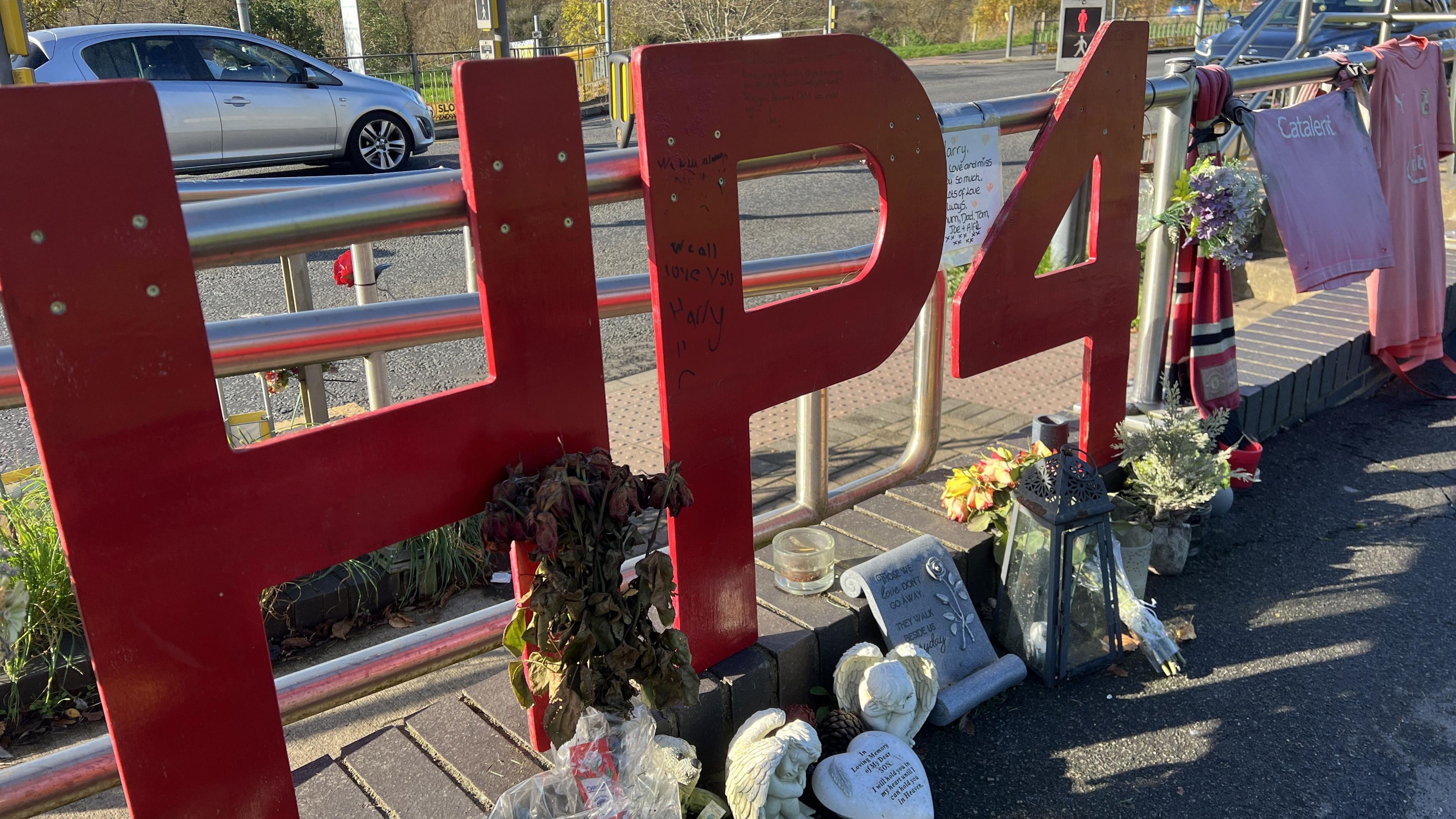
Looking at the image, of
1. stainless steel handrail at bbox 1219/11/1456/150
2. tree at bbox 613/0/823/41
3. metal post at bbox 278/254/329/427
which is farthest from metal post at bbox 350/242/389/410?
tree at bbox 613/0/823/41

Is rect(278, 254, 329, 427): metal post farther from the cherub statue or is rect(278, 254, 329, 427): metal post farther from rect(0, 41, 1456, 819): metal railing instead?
the cherub statue

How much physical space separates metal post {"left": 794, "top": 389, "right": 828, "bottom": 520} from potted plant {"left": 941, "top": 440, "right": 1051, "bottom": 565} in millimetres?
360

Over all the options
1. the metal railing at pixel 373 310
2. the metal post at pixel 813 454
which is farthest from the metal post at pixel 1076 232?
the metal post at pixel 813 454

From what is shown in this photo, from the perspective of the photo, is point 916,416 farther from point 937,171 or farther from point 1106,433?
point 937,171

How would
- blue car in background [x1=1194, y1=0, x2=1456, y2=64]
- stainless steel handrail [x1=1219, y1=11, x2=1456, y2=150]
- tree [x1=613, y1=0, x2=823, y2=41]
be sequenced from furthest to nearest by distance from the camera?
tree [x1=613, y1=0, x2=823, y2=41] → blue car in background [x1=1194, y1=0, x2=1456, y2=64] → stainless steel handrail [x1=1219, y1=11, x2=1456, y2=150]

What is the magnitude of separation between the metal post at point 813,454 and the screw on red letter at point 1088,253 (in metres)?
0.39

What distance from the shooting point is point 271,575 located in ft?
5.45

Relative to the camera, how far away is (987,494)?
2990mm

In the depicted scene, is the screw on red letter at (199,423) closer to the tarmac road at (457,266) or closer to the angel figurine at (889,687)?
the angel figurine at (889,687)

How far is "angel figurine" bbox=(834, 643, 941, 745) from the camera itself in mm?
2350

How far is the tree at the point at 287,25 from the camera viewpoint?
62.6 feet

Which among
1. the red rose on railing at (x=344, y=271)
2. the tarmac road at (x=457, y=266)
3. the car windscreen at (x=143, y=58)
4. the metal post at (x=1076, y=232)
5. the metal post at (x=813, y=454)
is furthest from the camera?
the car windscreen at (x=143, y=58)

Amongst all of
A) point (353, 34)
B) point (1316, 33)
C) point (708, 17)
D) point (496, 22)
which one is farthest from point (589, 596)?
point (708, 17)

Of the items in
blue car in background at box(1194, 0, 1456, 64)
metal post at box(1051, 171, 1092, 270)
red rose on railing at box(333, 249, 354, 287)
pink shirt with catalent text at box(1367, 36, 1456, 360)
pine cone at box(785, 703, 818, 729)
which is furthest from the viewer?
blue car in background at box(1194, 0, 1456, 64)
